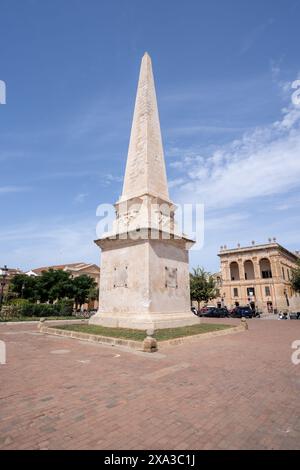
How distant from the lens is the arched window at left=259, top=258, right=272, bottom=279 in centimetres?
5888

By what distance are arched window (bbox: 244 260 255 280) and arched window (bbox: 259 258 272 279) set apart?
2858mm

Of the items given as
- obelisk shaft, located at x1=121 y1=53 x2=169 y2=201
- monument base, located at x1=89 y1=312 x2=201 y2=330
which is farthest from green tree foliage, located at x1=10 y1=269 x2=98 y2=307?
obelisk shaft, located at x1=121 y1=53 x2=169 y2=201

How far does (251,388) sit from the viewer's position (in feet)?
17.6

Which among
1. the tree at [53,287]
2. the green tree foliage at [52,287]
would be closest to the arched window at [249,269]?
the green tree foliage at [52,287]

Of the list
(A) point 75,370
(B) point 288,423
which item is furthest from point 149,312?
(B) point 288,423

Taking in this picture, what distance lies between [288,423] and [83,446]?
9.61ft

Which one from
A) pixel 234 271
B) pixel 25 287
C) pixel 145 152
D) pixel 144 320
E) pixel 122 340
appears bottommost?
pixel 122 340

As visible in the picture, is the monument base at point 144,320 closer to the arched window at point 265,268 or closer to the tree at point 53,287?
the tree at point 53,287

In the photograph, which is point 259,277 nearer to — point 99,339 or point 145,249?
point 145,249

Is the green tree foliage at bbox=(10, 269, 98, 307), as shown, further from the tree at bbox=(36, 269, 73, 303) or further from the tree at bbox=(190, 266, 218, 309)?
the tree at bbox=(190, 266, 218, 309)

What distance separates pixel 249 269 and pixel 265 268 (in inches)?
172

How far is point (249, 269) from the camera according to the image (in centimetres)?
6362

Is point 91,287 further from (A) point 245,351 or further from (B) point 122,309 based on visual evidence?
(A) point 245,351

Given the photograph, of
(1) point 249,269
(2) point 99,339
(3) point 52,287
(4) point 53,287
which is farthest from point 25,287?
(1) point 249,269
